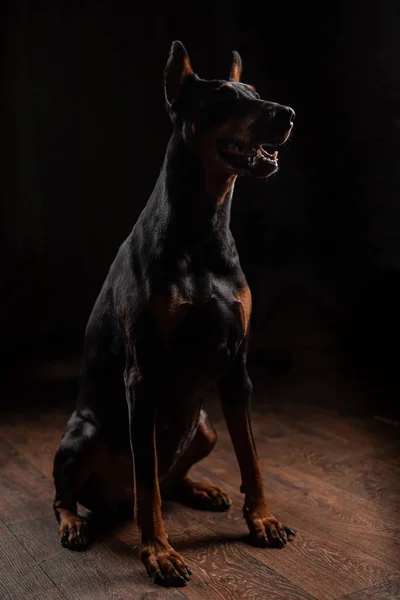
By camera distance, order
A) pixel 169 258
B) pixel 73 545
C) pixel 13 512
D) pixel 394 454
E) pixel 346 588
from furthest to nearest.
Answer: pixel 394 454 < pixel 13 512 < pixel 73 545 < pixel 169 258 < pixel 346 588

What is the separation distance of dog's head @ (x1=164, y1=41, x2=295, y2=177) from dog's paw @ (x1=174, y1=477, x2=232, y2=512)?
1.15m

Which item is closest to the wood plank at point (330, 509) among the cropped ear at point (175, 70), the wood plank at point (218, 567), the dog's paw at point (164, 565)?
the wood plank at point (218, 567)

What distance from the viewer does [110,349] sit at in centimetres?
225

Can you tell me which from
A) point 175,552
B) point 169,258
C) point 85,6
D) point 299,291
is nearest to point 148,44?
point 85,6

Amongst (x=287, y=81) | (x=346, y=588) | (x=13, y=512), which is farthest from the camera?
(x=287, y=81)

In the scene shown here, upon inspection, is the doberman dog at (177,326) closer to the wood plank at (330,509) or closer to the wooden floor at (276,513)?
the wooden floor at (276,513)

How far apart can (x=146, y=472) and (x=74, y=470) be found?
308mm

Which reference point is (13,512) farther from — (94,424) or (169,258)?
(169,258)

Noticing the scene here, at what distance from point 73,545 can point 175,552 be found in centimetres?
35

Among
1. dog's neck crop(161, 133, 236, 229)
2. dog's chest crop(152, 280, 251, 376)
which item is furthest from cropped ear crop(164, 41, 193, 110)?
dog's chest crop(152, 280, 251, 376)

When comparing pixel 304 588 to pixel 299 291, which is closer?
pixel 304 588

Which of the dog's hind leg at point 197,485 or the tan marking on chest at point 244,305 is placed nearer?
the tan marking on chest at point 244,305

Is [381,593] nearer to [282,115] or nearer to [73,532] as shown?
[73,532]

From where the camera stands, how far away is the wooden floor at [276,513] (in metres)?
1.98
